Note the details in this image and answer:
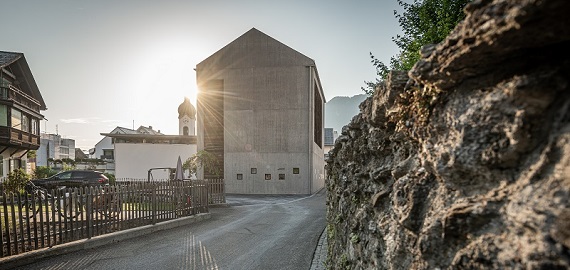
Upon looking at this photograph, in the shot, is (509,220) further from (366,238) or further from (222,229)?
(222,229)

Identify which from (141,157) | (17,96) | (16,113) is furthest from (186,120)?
(16,113)

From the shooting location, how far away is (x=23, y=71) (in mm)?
30516

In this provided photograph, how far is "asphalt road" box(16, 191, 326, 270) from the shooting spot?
7.45 m

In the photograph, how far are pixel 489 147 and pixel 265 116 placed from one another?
26172 mm

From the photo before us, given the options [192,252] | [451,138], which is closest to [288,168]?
[192,252]

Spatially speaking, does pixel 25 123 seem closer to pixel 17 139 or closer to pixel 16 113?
pixel 16 113

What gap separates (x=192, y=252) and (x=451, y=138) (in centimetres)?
773

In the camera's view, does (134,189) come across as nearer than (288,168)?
Yes

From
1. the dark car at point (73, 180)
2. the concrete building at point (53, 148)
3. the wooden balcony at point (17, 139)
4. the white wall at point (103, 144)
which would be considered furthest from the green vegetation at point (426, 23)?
the concrete building at point (53, 148)

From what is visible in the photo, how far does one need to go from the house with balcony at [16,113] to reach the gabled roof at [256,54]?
16395 millimetres

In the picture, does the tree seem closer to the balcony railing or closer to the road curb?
→ the road curb

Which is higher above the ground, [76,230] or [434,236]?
→ [434,236]

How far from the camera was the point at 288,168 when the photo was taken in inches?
1080

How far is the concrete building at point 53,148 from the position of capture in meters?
74.8
